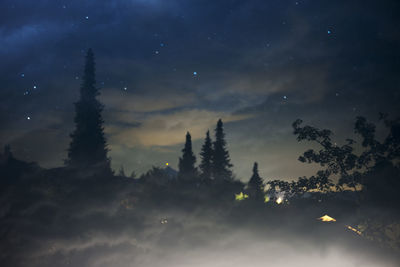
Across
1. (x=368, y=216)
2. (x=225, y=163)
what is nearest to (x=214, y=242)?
(x=368, y=216)

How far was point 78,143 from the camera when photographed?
146 ft

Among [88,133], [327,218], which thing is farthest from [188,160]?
[327,218]

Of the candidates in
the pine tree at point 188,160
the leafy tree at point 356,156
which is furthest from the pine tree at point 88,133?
the leafy tree at point 356,156

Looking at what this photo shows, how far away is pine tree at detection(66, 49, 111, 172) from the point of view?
43.7 meters

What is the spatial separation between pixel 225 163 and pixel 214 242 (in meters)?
27.3

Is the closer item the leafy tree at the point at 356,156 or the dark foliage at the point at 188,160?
the leafy tree at the point at 356,156

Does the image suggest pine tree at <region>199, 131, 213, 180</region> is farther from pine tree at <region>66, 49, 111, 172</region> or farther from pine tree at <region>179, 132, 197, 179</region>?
pine tree at <region>66, 49, 111, 172</region>

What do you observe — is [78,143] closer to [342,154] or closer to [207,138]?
[207,138]

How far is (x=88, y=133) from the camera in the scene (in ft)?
149

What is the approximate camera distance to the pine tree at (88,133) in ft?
143

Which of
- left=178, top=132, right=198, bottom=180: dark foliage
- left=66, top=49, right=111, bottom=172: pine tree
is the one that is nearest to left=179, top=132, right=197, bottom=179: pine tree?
left=178, top=132, right=198, bottom=180: dark foliage

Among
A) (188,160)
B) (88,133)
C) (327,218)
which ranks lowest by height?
(327,218)

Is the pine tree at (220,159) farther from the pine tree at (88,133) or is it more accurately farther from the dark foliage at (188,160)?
the pine tree at (88,133)

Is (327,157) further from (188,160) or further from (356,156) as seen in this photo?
(188,160)
